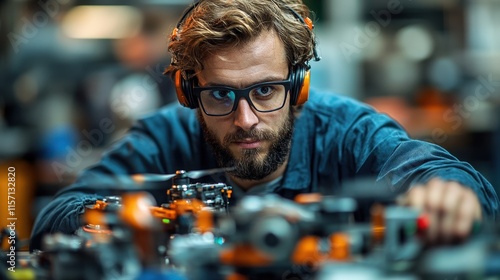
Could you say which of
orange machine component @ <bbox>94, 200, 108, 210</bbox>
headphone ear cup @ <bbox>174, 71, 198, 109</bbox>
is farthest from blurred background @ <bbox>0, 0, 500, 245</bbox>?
orange machine component @ <bbox>94, 200, 108, 210</bbox>

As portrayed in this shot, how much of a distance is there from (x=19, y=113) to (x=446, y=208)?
11.2 ft

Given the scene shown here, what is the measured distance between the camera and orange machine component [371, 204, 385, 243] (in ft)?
3.01

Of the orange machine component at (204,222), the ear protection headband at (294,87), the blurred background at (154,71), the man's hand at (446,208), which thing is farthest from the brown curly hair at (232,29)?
the blurred background at (154,71)

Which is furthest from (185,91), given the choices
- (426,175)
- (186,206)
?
(426,175)

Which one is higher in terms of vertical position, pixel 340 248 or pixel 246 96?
pixel 246 96

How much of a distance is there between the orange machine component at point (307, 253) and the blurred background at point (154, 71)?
2.38 meters

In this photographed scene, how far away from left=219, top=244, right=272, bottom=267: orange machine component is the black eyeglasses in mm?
586

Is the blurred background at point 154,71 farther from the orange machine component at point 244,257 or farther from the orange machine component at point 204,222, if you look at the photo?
the orange machine component at point 244,257

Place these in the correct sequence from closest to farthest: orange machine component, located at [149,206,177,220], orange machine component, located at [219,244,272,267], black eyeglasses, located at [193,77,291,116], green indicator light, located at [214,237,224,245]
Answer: orange machine component, located at [219,244,272,267] < green indicator light, located at [214,237,224,245] < orange machine component, located at [149,206,177,220] < black eyeglasses, located at [193,77,291,116]

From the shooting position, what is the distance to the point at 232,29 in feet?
4.93

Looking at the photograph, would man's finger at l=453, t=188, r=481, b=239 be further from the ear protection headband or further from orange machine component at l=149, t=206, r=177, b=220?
the ear protection headband

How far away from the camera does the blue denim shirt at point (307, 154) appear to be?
1345mm

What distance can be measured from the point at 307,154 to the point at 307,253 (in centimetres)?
88

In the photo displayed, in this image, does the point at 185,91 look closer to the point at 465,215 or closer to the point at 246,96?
the point at 246,96
